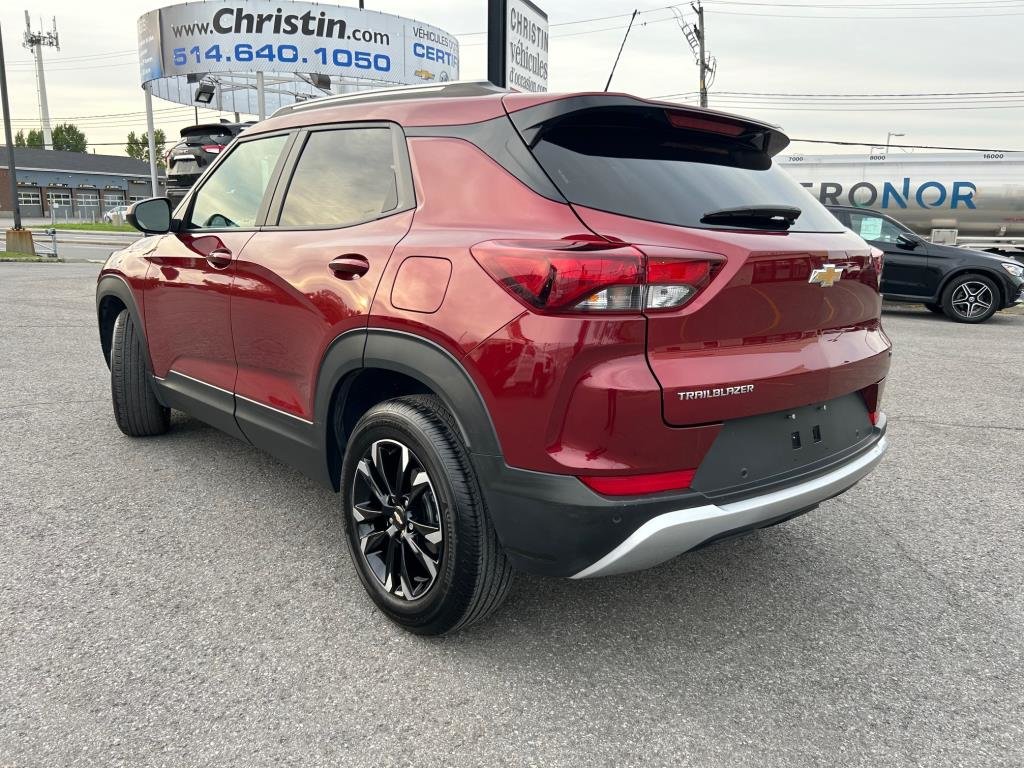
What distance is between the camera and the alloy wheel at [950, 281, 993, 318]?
38.0ft

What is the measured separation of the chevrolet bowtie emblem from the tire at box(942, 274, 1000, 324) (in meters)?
10.7

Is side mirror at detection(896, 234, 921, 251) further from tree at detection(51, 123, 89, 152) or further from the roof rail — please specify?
tree at detection(51, 123, 89, 152)

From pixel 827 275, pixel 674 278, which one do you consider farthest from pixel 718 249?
pixel 827 275

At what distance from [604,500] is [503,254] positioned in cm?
72

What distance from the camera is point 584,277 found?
79.9 inches

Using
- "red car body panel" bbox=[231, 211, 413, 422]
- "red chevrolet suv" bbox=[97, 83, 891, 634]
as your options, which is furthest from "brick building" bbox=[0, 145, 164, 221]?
"red chevrolet suv" bbox=[97, 83, 891, 634]

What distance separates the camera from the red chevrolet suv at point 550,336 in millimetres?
2074

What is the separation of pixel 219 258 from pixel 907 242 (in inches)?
440

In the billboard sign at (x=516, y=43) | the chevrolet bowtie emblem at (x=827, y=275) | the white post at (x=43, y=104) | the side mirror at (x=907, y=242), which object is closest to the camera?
the chevrolet bowtie emblem at (x=827, y=275)

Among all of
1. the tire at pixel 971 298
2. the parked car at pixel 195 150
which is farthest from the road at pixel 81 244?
the tire at pixel 971 298

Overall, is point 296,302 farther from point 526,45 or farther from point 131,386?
point 526,45

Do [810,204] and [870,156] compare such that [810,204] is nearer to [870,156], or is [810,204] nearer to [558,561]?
[558,561]

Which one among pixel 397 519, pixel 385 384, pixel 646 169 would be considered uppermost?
pixel 646 169

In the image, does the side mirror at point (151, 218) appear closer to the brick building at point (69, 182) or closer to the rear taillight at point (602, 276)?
the rear taillight at point (602, 276)
